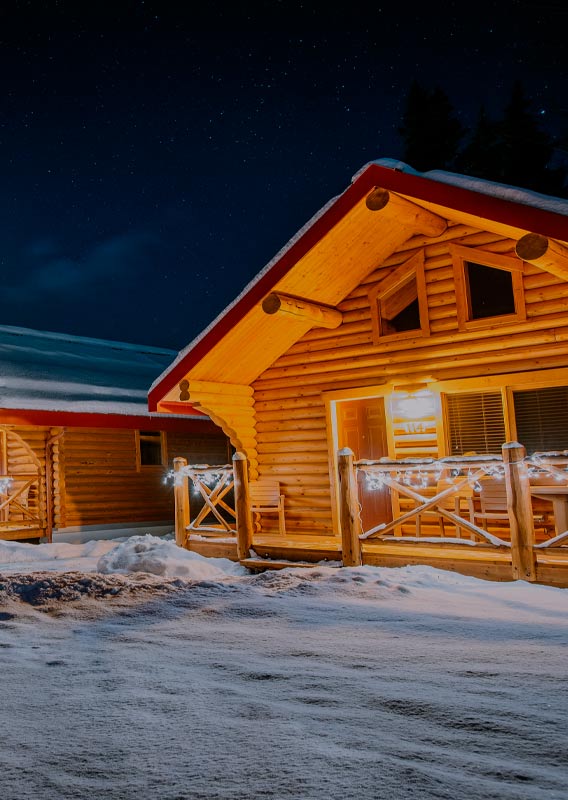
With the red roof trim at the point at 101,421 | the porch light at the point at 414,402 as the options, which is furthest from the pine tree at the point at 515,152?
the porch light at the point at 414,402

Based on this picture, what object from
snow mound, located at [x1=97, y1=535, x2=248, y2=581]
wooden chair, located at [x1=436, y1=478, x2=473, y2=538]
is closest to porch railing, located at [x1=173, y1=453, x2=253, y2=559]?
snow mound, located at [x1=97, y1=535, x2=248, y2=581]

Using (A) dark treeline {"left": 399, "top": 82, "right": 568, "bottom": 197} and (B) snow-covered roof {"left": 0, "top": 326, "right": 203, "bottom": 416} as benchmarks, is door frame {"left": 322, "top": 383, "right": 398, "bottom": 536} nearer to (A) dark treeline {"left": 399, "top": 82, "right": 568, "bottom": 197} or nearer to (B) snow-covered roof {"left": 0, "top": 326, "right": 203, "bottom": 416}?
(B) snow-covered roof {"left": 0, "top": 326, "right": 203, "bottom": 416}

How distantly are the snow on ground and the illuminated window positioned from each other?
37.2ft

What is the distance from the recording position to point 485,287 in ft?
33.1

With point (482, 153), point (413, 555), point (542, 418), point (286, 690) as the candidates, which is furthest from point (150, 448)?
point (482, 153)

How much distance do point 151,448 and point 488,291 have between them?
39.0 feet

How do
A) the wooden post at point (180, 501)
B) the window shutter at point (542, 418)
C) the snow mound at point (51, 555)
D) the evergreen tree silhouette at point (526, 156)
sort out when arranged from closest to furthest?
the window shutter at point (542, 418), the wooden post at point (180, 501), the snow mound at point (51, 555), the evergreen tree silhouette at point (526, 156)

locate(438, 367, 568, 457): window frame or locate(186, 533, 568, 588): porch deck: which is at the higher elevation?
locate(438, 367, 568, 457): window frame

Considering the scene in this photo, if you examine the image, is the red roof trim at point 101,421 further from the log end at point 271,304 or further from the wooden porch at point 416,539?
the log end at point 271,304

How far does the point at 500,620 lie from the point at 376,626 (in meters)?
1.12

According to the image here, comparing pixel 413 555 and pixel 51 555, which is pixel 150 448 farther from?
pixel 413 555

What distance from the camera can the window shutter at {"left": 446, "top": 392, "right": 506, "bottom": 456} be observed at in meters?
9.90

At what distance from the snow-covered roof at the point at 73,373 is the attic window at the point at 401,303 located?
8.49 metres

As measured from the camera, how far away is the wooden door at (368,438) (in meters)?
12.4
